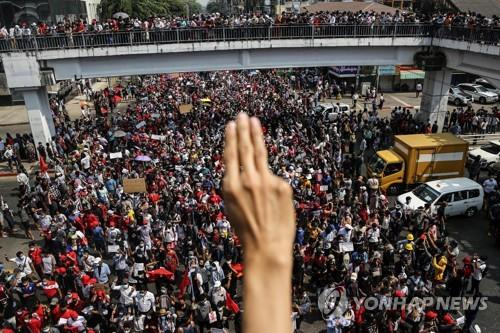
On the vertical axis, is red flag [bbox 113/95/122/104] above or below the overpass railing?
below

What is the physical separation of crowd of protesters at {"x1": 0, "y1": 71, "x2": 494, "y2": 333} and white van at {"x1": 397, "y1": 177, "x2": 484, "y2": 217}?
1.36 metres

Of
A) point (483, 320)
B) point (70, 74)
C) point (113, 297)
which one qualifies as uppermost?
point (70, 74)

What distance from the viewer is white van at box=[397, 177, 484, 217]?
15.8 metres

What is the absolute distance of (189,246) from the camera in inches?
504

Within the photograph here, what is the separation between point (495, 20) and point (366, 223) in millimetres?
15048

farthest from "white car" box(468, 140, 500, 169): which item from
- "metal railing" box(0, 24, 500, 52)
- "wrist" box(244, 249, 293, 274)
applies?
"wrist" box(244, 249, 293, 274)

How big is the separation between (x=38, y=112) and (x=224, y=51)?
10.9m

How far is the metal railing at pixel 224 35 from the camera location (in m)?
21.8

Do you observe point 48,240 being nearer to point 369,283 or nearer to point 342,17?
point 369,283

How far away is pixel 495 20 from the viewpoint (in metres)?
21.3

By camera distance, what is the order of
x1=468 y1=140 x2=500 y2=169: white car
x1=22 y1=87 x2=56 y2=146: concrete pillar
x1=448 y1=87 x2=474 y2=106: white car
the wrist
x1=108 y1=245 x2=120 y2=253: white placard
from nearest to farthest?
the wrist < x1=108 y1=245 x2=120 y2=253: white placard < x1=468 y1=140 x2=500 y2=169: white car < x1=22 y1=87 x2=56 y2=146: concrete pillar < x1=448 y1=87 x2=474 y2=106: white car

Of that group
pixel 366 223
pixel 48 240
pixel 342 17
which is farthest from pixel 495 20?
pixel 48 240

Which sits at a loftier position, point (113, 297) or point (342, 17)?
point (342, 17)

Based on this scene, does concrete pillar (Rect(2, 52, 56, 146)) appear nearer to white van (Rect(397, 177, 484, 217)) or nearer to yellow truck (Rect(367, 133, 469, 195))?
yellow truck (Rect(367, 133, 469, 195))
